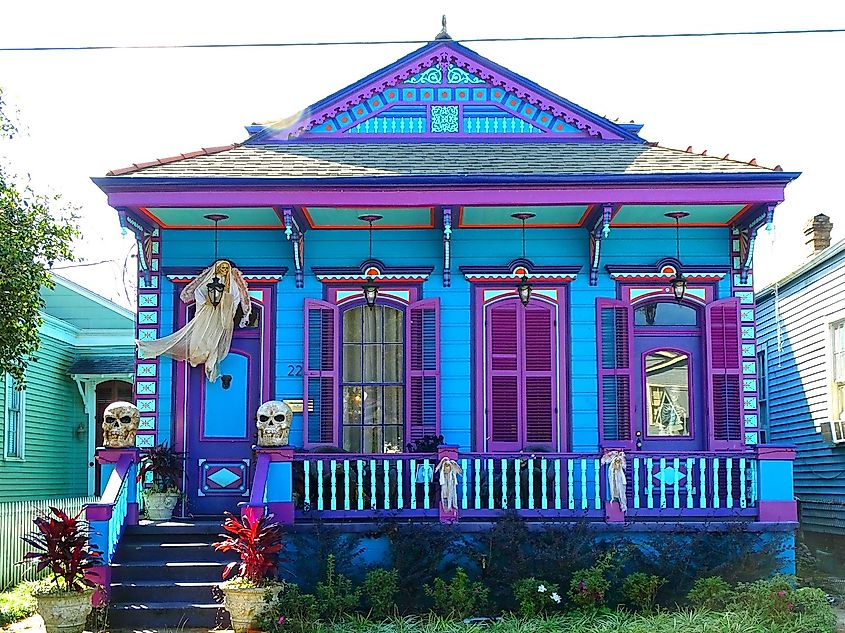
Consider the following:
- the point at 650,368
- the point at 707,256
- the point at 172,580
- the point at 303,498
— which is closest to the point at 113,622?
the point at 172,580

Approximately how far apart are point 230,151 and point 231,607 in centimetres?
603

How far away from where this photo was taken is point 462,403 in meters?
13.0

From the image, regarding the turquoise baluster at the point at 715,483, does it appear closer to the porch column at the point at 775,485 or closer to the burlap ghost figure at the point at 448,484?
the porch column at the point at 775,485

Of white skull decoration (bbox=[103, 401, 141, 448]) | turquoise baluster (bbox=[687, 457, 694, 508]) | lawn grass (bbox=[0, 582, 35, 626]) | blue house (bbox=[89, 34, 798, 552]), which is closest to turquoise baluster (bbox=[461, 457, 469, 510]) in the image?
blue house (bbox=[89, 34, 798, 552])

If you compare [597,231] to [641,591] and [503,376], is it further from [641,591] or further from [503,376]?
[641,591]

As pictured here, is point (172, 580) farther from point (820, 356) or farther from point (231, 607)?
point (820, 356)

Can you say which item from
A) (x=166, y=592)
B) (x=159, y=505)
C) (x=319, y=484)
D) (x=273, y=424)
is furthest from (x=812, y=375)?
(x=166, y=592)

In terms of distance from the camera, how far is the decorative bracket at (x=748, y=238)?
1234cm

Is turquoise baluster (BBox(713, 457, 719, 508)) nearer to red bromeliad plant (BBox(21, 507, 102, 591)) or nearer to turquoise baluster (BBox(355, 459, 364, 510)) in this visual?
turquoise baluster (BBox(355, 459, 364, 510))

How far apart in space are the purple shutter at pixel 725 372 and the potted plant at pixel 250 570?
214 inches

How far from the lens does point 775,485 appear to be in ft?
37.5

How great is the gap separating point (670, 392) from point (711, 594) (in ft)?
10.1

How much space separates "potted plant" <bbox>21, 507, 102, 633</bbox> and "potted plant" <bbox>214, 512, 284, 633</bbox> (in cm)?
122

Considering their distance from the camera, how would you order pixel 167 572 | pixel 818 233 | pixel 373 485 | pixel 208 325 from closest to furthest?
pixel 167 572
pixel 373 485
pixel 208 325
pixel 818 233
